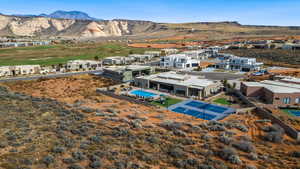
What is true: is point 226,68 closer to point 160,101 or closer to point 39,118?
point 160,101

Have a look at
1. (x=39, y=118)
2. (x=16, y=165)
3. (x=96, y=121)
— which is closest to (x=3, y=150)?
(x=16, y=165)

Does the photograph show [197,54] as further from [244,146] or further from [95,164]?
[95,164]

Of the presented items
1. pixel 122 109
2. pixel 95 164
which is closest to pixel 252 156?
pixel 95 164

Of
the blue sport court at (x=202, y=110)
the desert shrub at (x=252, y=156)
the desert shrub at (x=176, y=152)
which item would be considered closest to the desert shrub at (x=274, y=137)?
the desert shrub at (x=252, y=156)

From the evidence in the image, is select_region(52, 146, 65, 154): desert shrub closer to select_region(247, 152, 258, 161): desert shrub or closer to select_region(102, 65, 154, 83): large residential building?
select_region(247, 152, 258, 161): desert shrub

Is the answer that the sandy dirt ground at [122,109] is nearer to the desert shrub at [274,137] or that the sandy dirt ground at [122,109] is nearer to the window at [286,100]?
the desert shrub at [274,137]
